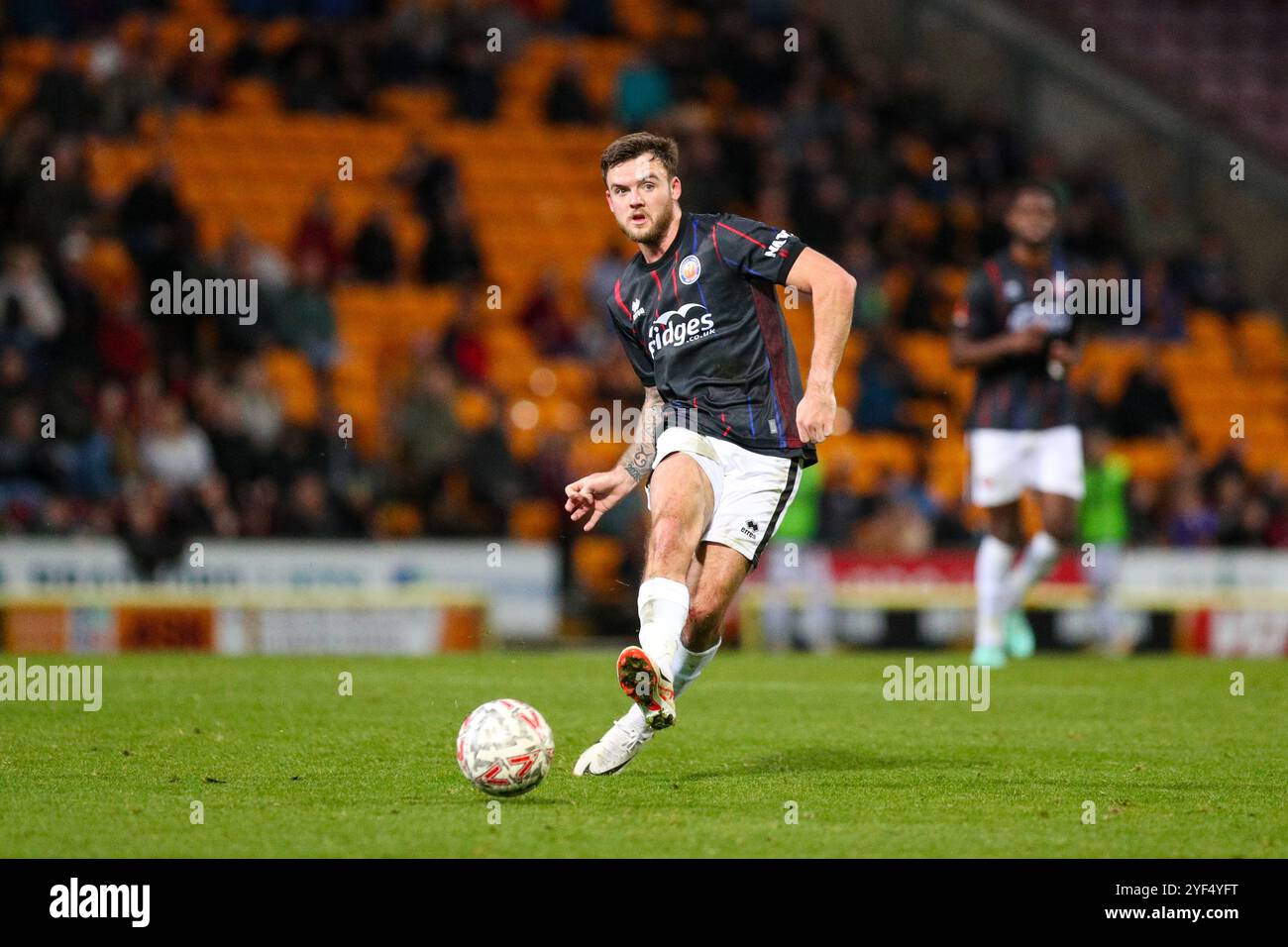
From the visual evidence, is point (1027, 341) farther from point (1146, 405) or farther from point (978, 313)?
point (1146, 405)

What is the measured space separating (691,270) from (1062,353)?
5.12 m

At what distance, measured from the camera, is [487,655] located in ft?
50.1

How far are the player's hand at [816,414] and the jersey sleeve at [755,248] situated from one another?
85 centimetres

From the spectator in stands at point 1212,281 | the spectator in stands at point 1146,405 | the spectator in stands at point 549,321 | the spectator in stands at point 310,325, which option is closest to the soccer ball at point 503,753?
the spectator in stands at point 310,325

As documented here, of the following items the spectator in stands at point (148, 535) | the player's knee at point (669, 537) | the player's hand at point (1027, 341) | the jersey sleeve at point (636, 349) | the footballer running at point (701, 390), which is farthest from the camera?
the spectator in stands at point (148, 535)

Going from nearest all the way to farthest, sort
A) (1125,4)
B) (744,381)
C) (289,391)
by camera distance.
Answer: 1. (744,381)
2. (289,391)
3. (1125,4)

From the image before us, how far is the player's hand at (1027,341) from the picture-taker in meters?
12.5

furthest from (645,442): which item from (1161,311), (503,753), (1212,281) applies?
(1212,281)

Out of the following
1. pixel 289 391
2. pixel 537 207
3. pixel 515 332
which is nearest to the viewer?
pixel 289 391

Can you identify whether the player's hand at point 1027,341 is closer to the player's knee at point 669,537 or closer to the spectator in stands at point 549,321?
the player's knee at point 669,537

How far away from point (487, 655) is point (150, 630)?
298 centimetres

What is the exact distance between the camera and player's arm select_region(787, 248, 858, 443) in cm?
716
